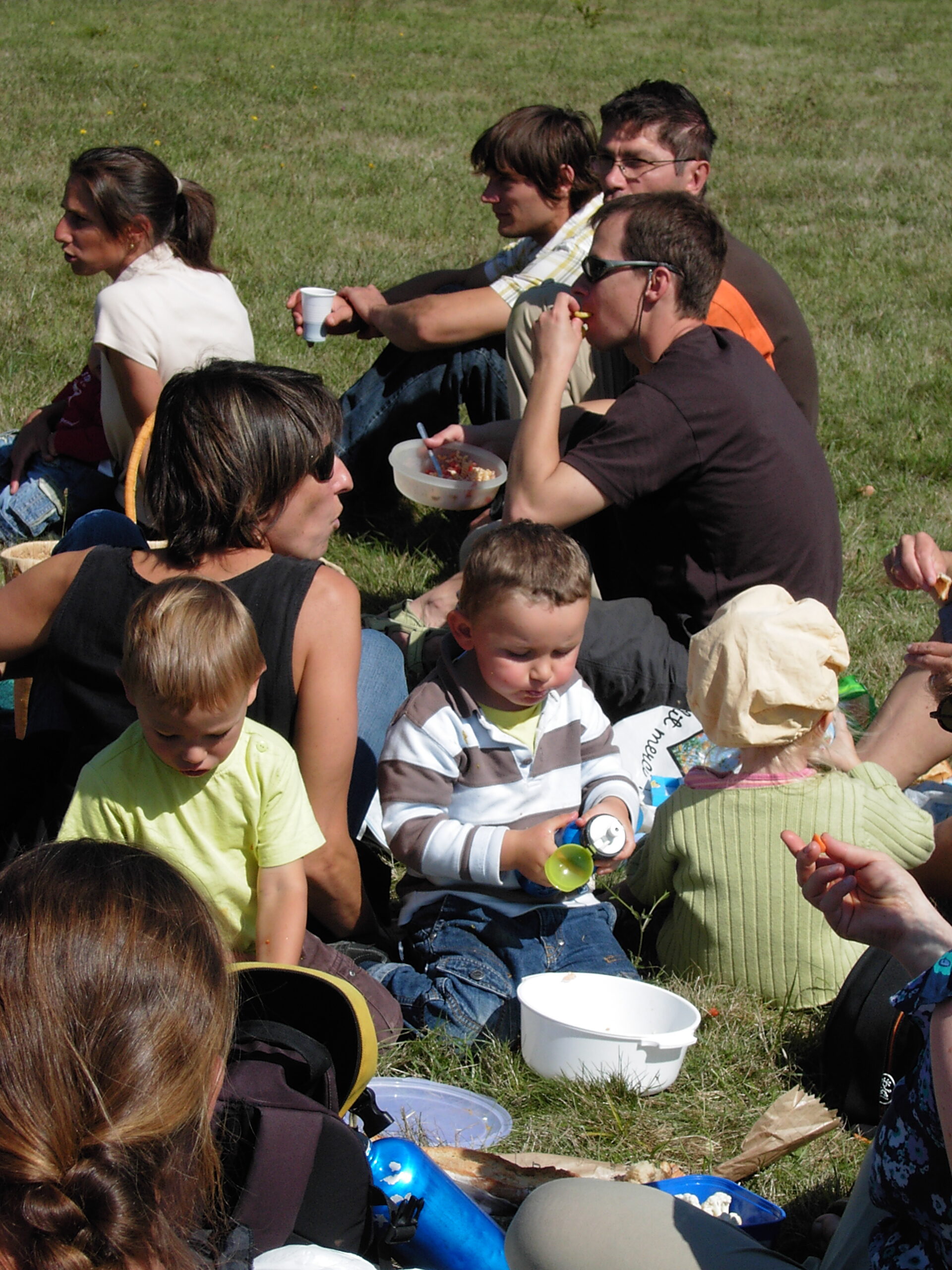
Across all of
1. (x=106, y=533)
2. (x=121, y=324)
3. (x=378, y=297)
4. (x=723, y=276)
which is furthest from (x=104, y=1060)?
(x=378, y=297)

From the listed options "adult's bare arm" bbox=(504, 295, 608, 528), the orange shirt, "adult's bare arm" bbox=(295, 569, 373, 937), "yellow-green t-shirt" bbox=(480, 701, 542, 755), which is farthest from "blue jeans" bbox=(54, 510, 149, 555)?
the orange shirt

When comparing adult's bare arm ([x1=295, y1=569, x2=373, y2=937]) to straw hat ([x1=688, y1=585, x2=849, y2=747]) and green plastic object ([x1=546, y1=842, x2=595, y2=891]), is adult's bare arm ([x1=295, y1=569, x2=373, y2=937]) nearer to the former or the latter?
green plastic object ([x1=546, y1=842, x2=595, y2=891])

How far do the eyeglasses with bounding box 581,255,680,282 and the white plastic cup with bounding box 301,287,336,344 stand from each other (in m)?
1.74

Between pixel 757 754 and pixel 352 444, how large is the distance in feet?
10.4

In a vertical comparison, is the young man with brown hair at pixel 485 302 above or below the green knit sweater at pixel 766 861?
above

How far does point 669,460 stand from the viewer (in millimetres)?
3512

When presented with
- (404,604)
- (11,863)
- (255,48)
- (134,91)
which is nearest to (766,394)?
(404,604)

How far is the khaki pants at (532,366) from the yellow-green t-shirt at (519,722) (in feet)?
6.10

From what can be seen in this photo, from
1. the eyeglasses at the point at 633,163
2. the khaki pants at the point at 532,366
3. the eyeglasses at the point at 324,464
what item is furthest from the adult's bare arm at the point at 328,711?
the eyeglasses at the point at 633,163

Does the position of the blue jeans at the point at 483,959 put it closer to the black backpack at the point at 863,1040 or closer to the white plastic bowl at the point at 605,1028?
the white plastic bowl at the point at 605,1028

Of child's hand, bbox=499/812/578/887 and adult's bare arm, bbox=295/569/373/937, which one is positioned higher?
adult's bare arm, bbox=295/569/373/937

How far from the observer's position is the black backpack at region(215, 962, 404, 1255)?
1.54 metres

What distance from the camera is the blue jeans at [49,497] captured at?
4930mm

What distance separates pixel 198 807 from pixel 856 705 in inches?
89.7
